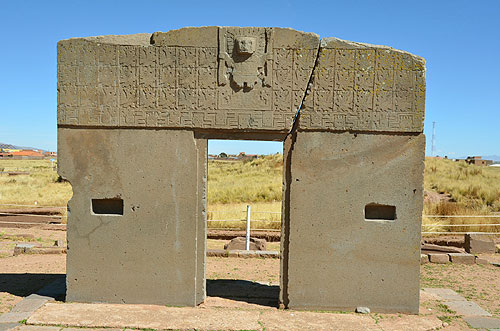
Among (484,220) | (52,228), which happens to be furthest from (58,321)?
(484,220)

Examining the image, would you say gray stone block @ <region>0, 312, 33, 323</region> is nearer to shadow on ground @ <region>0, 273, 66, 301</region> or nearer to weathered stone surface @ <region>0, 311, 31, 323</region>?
weathered stone surface @ <region>0, 311, 31, 323</region>

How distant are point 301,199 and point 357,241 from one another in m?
0.83

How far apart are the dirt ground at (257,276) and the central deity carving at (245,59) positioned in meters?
3.10

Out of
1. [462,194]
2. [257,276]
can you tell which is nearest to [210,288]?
[257,276]

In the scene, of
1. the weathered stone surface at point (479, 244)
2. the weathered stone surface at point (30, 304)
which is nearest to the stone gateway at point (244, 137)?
the weathered stone surface at point (30, 304)

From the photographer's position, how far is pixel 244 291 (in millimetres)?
5930

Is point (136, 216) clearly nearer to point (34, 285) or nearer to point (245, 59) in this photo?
point (245, 59)

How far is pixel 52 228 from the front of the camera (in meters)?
12.1

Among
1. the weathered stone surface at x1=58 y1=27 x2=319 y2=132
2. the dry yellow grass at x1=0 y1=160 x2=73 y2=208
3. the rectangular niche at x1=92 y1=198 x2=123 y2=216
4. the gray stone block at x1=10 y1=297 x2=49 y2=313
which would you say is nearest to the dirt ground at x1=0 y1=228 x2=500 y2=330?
the gray stone block at x1=10 y1=297 x2=49 y2=313

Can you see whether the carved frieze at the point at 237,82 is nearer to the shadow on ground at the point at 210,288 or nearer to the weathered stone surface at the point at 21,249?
the shadow on ground at the point at 210,288

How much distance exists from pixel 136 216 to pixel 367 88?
3.11 metres

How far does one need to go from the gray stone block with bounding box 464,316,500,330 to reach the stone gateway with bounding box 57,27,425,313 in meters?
0.66

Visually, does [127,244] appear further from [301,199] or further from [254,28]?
[254,28]

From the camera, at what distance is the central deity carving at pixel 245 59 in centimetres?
471
